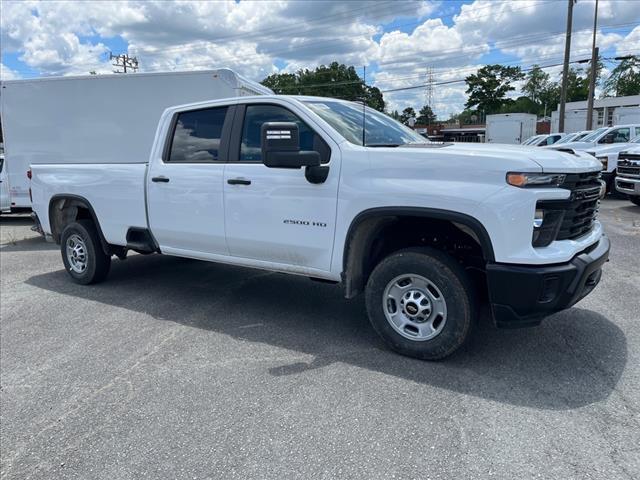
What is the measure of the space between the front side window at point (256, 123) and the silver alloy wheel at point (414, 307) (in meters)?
1.72

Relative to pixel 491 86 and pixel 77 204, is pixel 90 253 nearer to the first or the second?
pixel 77 204

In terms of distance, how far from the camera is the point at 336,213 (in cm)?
409

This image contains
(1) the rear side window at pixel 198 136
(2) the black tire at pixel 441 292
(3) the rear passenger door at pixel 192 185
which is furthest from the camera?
(1) the rear side window at pixel 198 136

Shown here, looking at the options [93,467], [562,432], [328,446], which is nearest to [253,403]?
[328,446]

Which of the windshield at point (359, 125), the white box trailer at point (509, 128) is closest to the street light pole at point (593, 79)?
the white box trailer at point (509, 128)

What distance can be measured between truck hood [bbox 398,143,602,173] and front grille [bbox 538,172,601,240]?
0.07 meters

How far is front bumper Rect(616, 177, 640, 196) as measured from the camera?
10.6 m

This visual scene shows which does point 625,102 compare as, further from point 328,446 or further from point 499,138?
point 328,446

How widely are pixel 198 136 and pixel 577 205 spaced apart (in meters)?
3.59

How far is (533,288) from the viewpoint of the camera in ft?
10.9

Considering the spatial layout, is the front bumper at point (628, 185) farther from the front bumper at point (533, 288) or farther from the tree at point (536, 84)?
the tree at point (536, 84)

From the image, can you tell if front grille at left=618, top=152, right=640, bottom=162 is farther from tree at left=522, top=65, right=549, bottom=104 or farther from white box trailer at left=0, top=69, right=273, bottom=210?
tree at left=522, top=65, right=549, bottom=104

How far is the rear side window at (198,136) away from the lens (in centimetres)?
506

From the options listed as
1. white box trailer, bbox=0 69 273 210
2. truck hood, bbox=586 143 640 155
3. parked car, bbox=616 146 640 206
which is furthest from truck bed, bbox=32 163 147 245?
truck hood, bbox=586 143 640 155
